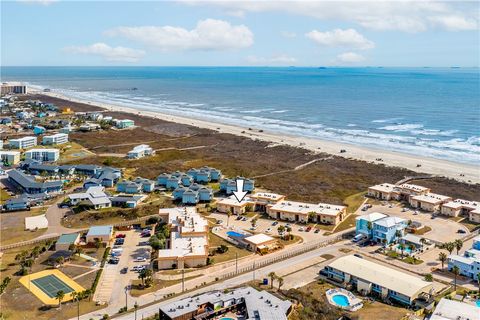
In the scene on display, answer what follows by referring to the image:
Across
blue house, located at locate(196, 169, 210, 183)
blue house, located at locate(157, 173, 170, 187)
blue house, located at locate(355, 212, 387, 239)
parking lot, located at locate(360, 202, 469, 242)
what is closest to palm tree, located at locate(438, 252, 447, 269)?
parking lot, located at locate(360, 202, 469, 242)

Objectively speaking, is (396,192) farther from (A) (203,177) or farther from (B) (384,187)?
(A) (203,177)

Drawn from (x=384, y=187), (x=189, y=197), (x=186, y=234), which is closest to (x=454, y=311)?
(x=186, y=234)

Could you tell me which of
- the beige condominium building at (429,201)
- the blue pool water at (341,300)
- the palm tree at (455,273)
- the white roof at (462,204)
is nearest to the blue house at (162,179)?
the beige condominium building at (429,201)

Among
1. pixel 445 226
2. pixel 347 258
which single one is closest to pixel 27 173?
pixel 347 258

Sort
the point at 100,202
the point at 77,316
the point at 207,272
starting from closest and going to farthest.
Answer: the point at 77,316, the point at 207,272, the point at 100,202

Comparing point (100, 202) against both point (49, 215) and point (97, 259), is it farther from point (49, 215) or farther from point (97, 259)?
point (97, 259)

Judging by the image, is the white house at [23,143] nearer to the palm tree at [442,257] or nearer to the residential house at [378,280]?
the residential house at [378,280]

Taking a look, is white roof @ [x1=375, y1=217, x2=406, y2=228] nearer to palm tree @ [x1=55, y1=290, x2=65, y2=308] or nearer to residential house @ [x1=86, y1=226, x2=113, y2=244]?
residential house @ [x1=86, y1=226, x2=113, y2=244]
